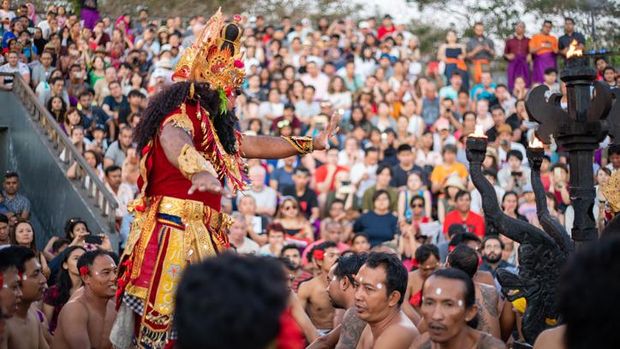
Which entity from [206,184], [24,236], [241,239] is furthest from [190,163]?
[241,239]

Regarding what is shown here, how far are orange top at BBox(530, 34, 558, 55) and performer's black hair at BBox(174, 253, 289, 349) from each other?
16727 millimetres

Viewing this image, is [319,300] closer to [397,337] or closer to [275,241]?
[275,241]

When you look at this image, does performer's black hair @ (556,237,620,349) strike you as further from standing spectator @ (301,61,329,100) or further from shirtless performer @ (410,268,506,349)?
standing spectator @ (301,61,329,100)

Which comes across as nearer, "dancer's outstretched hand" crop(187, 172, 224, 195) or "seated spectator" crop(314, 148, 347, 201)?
"dancer's outstretched hand" crop(187, 172, 224, 195)

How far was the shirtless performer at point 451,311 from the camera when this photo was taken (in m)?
5.59

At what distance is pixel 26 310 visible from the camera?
7.10 metres

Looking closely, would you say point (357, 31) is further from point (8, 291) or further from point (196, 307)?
point (196, 307)

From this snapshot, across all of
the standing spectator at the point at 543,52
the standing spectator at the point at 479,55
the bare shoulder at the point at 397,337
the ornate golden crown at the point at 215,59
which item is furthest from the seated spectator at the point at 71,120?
the bare shoulder at the point at 397,337

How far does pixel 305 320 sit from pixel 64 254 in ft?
8.43

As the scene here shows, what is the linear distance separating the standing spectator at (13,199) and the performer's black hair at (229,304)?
9990 mm

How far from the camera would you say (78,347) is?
7.59 meters

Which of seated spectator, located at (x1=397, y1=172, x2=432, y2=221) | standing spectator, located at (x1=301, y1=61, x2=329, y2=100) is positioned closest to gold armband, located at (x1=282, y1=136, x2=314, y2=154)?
seated spectator, located at (x1=397, y1=172, x2=432, y2=221)

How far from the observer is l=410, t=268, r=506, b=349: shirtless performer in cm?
559

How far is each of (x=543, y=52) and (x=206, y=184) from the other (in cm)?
1483
